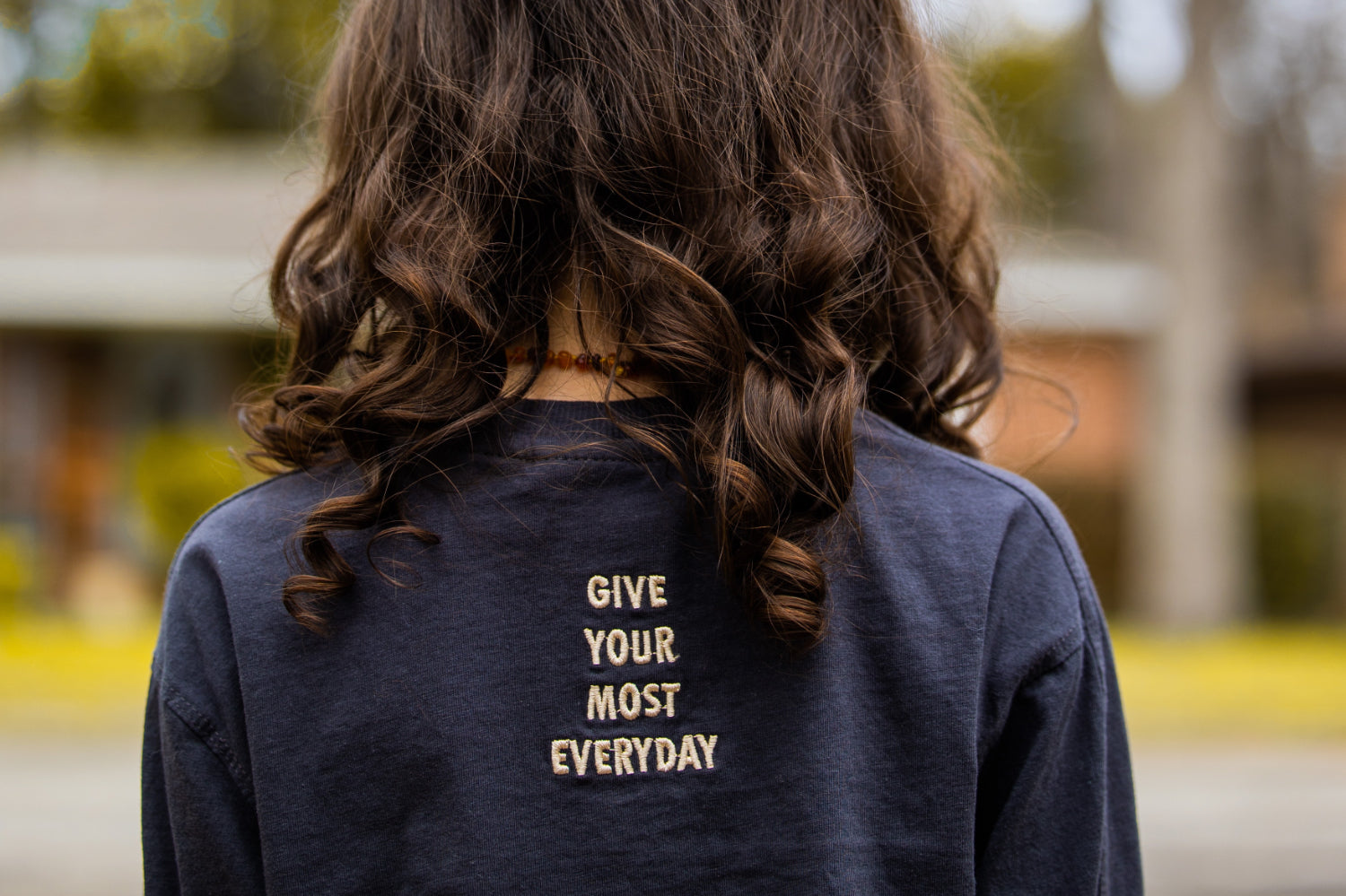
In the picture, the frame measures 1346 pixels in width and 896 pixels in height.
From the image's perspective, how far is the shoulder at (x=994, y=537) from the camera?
4.08 feet

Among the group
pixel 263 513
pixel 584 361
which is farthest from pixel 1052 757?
pixel 263 513

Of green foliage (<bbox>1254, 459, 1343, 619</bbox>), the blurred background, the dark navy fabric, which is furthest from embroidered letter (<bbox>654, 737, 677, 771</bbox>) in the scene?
green foliage (<bbox>1254, 459, 1343, 619</bbox>)

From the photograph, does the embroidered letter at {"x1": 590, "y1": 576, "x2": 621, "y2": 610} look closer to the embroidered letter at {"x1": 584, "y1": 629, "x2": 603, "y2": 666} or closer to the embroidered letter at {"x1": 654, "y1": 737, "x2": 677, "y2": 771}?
the embroidered letter at {"x1": 584, "y1": 629, "x2": 603, "y2": 666}

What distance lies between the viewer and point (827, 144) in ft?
4.20

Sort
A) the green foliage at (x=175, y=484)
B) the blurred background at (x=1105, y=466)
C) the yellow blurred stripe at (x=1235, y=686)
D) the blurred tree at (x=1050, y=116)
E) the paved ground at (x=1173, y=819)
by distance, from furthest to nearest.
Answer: the blurred tree at (x=1050, y=116) → the green foliage at (x=175, y=484) → the yellow blurred stripe at (x=1235, y=686) → the blurred background at (x=1105, y=466) → the paved ground at (x=1173, y=819)

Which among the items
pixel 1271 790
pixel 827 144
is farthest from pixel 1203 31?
pixel 827 144

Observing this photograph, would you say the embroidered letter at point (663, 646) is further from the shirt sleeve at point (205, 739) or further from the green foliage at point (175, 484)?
the green foliage at point (175, 484)

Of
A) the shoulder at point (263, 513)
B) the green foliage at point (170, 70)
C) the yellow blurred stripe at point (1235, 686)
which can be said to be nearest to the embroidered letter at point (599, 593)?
the shoulder at point (263, 513)

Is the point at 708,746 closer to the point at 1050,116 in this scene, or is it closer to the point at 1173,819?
the point at 1173,819

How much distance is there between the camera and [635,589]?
46.8 inches

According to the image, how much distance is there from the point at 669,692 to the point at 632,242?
1.59ft

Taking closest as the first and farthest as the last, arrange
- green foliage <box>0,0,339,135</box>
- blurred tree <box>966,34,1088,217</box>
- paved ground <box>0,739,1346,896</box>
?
paved ground <box>0,739,1346,896</box>
green foliage <box>0,0,339,135</box>
blurred tree <box>966,34,1088,217</box>

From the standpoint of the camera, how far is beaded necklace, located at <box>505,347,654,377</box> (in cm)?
124

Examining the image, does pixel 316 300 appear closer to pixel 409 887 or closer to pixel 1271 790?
pixel 409 887
